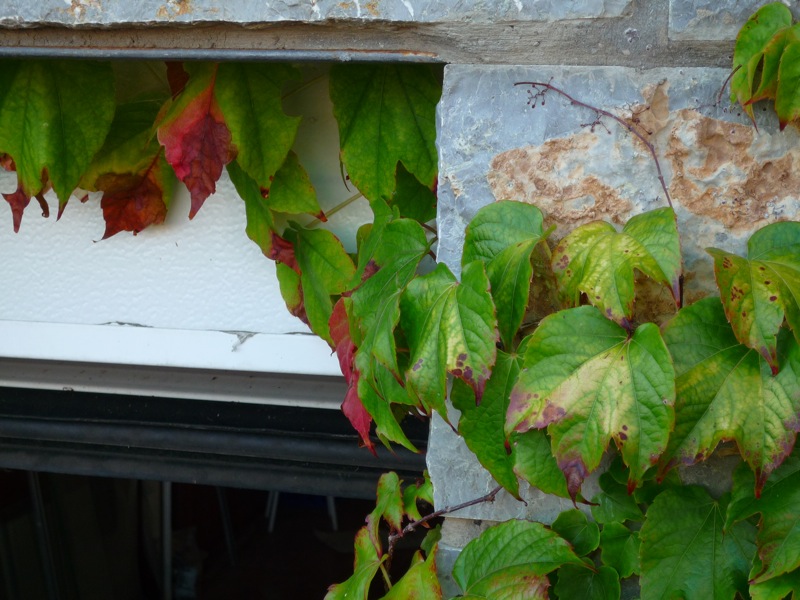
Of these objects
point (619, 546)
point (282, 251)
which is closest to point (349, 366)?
point (282, 251)

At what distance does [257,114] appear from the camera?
919mm

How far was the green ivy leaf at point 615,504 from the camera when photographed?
73 cm

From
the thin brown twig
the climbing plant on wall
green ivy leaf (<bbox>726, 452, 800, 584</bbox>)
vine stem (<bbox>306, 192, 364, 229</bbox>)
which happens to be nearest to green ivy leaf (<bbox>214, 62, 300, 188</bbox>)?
the climbing plant on wall

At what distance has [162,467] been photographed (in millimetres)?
1175

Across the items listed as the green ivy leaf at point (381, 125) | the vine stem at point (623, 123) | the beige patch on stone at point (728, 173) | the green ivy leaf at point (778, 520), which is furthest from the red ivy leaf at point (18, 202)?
the green ivy leaf at point (778, 520)

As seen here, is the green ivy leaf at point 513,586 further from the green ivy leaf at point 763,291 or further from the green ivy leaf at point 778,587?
the green ivy leaf at point 763,291

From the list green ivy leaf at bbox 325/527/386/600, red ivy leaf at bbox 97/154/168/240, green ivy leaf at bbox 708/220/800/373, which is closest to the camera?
green ivy leaf at bbox 708/220/800/373

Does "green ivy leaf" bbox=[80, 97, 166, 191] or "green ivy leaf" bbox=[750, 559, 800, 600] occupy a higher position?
"green ivy leaf" bbox=[80, 97, 166, 191]

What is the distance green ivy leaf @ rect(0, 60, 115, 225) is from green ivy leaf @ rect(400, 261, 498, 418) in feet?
1.64

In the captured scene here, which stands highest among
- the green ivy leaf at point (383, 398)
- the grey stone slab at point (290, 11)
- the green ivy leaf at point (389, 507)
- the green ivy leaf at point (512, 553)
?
the grey stone slab at point (290, 11)

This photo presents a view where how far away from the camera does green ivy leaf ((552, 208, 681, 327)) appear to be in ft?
2.02

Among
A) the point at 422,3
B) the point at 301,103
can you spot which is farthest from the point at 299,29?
the point at 301,103

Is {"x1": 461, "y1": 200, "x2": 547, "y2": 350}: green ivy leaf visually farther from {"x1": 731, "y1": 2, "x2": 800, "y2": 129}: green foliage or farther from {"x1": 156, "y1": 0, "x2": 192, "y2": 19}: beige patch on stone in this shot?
{"x1": 156, "y1": 0, "x2": 192, "y2": 19}: beige patch on stone

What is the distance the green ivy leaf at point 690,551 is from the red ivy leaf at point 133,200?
724mm
